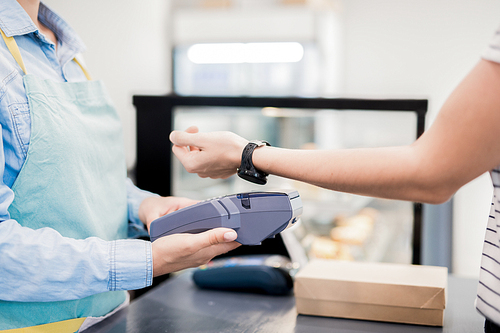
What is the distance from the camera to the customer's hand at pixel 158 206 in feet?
2.96

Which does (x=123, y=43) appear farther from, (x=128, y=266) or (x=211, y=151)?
(x=128, y=266)

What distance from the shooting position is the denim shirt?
623 mm

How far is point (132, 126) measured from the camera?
96.7 inches

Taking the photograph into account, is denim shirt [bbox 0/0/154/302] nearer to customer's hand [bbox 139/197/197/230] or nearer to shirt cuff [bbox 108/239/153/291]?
shirt cuff [bbox 108/239/153/291]

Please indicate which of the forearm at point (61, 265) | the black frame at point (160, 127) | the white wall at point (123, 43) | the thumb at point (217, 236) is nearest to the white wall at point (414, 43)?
the white wall at point (123, 43)

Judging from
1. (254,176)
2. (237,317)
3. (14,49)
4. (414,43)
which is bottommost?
(237,317)

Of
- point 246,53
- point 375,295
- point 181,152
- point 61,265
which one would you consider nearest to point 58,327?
point 61,265

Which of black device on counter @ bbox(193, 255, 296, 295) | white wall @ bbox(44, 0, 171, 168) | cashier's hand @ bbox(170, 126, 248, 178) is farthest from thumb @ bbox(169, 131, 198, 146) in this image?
white wall @ bbox(44, 0, 171, 168)

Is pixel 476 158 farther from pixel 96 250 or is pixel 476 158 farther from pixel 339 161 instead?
pixel 96 250

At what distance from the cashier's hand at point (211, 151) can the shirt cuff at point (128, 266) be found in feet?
0.69

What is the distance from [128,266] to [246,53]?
332 cm

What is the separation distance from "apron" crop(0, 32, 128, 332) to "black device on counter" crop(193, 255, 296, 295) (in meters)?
0.24

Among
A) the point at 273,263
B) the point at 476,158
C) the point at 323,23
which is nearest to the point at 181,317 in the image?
the point at 273,263

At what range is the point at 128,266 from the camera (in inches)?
26.6
